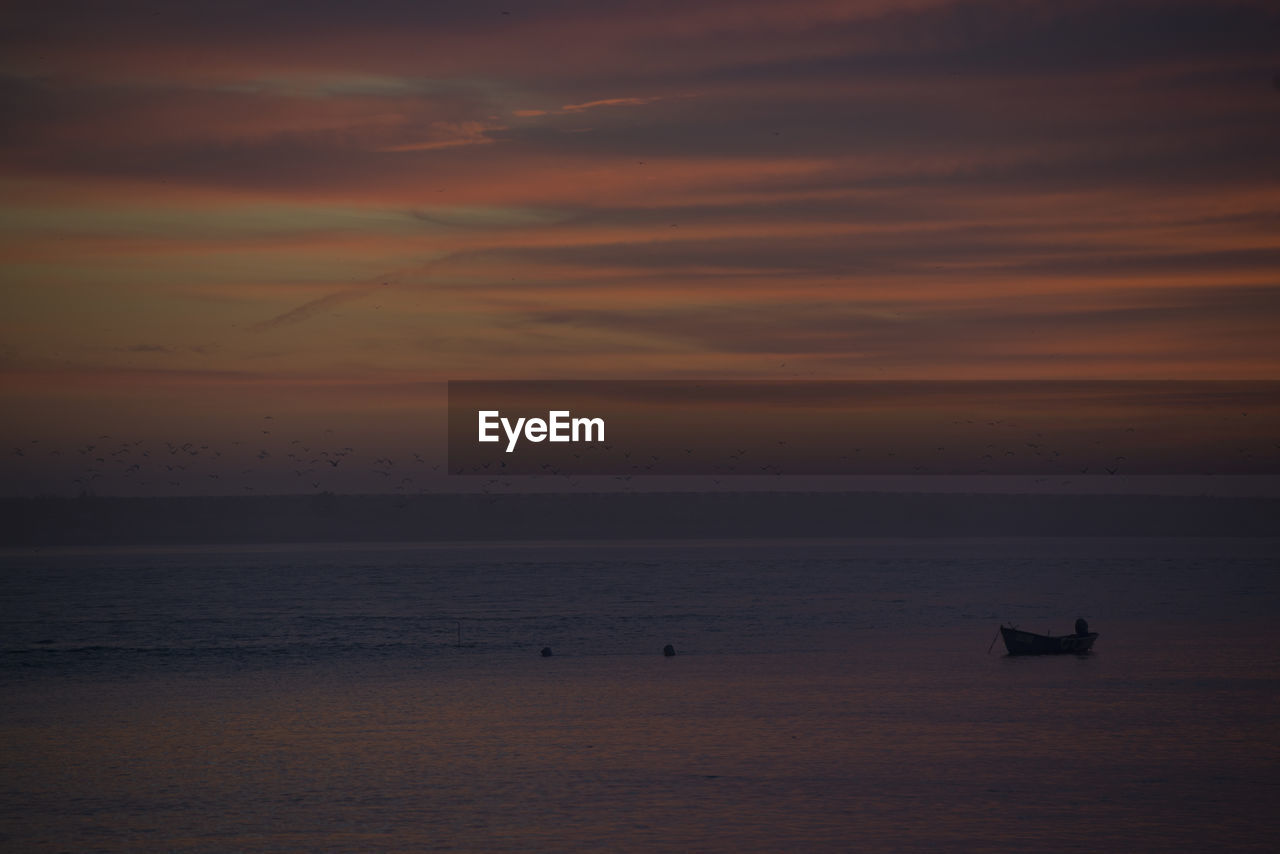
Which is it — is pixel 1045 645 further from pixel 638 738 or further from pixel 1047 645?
pixel 638 738

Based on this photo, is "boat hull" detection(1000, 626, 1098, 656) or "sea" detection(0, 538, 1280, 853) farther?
"boat hull" detection(1000, 626, 1098, 656)

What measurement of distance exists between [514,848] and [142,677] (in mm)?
46494

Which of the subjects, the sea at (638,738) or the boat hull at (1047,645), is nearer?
the sea at (638,738)

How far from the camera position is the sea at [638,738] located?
3744 cm

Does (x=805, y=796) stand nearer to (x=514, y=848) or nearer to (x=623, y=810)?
(x=623, y=810)

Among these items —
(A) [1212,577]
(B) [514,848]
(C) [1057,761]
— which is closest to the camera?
(B) [514,848]

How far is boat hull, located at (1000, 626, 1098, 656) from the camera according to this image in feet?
271

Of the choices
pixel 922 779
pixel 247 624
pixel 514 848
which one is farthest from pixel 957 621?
pixel 514 848

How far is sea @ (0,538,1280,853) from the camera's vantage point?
3744 centimetres

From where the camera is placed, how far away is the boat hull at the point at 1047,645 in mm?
82625

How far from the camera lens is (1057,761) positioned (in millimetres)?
46594

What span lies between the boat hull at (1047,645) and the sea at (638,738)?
4.33 ft

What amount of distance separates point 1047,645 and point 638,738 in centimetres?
3993

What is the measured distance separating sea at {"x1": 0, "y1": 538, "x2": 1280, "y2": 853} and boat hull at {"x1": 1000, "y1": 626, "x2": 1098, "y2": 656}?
1.32 metres
